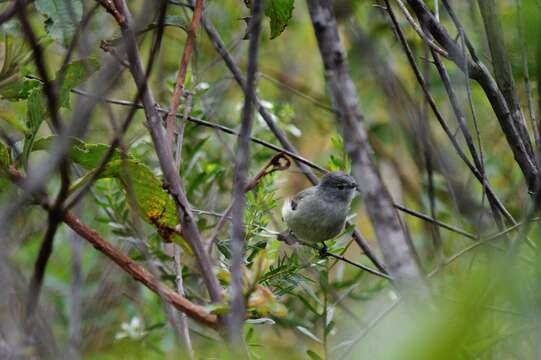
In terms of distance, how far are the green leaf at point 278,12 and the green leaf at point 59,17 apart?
511 millimetres

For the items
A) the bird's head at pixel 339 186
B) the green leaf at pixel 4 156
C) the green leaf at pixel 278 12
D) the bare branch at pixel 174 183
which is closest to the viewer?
the bare branch at pixel 174 183

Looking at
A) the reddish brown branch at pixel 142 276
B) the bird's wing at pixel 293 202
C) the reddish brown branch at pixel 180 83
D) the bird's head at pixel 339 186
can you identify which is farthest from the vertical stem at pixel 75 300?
the bird's wing at pixel 293 202

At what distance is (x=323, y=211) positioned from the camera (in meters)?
3.86

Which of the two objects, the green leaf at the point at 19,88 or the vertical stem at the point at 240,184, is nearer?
the vertical stem at the point at 240,184

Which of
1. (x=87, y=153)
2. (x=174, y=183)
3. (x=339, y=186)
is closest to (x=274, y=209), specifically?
(x=339, y=186)

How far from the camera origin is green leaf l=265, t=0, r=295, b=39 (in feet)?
6.51

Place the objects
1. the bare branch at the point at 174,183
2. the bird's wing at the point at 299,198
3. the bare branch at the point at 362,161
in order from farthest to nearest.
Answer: the bird's wing at the point at 299,198 → the bare branch at the point at 174,183 → the bare branch at the point at 362,161

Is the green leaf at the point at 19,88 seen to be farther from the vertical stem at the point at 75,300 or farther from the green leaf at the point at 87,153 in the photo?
the vertical stem at the point at 75,300

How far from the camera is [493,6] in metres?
1.93

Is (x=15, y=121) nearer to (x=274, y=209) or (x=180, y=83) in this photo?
(x=180, y=83)

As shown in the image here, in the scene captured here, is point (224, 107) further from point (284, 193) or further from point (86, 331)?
point (86, 331)

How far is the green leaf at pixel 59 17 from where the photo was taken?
1.83 metres

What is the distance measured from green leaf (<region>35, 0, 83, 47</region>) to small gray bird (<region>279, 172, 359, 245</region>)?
1.99 metres

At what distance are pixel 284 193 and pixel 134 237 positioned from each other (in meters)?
2.53
